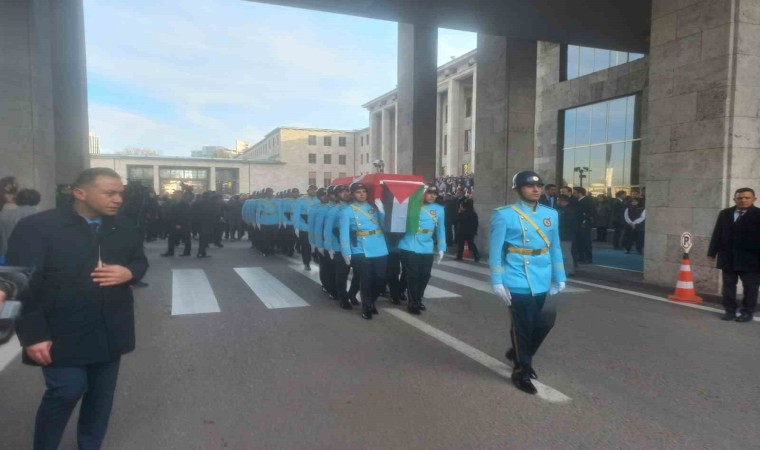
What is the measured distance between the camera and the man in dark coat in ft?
8.43

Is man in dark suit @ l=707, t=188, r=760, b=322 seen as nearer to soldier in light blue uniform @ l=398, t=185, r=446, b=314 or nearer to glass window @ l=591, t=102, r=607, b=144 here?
soldier in light blue uniform @ l=398, t=185, r=446, b=314

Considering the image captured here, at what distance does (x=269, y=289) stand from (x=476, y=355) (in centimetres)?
492

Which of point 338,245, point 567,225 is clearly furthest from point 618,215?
point 338,245

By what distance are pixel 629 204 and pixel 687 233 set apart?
6.81 meters

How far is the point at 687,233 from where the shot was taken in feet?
28.2

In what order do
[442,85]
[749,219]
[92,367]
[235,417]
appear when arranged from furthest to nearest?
[442,85], [749,219], [235,417], [92,367]

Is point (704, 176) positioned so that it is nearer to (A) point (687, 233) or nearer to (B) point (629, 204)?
(A) point (687, 233)

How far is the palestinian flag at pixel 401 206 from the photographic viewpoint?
7.44 meters

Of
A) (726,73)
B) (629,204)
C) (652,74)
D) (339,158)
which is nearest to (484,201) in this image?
(629,204)

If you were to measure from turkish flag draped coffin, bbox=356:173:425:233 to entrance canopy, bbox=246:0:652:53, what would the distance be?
7.14 meters

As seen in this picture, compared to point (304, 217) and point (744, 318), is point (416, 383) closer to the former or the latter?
point (744, 318)

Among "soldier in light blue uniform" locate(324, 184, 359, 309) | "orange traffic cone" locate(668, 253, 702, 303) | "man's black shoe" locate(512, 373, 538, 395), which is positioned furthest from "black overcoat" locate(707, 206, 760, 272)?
"soldier in light blue uniform" locate(324, 184, 359, 309)

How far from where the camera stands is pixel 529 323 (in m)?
4.38

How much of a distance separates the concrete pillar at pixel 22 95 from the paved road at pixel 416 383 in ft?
19.4
